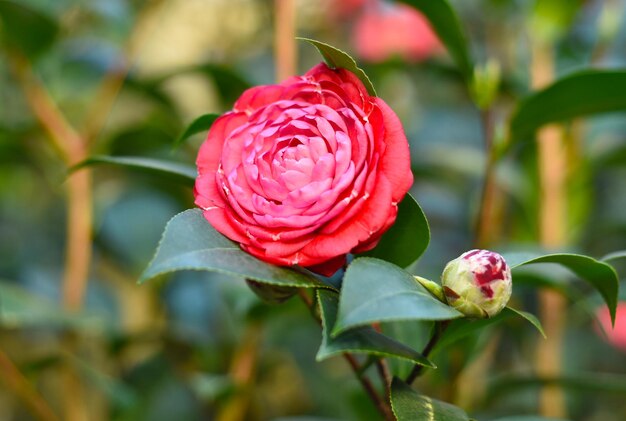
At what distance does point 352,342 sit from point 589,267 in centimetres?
23

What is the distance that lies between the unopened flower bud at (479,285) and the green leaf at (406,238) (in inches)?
2.4

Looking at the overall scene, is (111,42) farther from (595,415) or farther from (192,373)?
(595,415)

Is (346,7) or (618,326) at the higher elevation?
(346,7)

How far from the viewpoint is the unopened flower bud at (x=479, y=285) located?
1.65 ft

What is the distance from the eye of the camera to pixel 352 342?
0.48 metres

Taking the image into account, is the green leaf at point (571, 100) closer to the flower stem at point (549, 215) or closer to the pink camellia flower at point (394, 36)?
the flower stem at point (549, 215)

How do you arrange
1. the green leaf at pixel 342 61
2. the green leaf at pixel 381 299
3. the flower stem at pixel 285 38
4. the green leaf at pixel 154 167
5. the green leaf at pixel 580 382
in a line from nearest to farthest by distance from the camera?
the green leaf at pixel 381 299 < the green leaf at pixel 342 61 < the green leaf at pixel 154 167 < the green leaf at pixel 580 382 < the flower stem at pixel 285 38

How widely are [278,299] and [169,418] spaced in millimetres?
804

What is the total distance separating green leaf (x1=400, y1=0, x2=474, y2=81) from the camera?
85 centimetres

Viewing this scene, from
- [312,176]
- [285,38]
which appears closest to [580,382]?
[312,176]

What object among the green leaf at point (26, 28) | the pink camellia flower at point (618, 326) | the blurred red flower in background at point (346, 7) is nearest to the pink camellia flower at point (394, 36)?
the blurred red flower in background at point (346, 7)

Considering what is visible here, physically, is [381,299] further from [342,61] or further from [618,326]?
[618,326]

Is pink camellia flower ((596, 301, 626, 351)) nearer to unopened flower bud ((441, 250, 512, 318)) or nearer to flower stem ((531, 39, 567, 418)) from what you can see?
flower stem ((531, 39, 567, 418))

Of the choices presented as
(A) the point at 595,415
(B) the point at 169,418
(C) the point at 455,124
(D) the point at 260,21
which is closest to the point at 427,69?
(C) the point at 455,124
